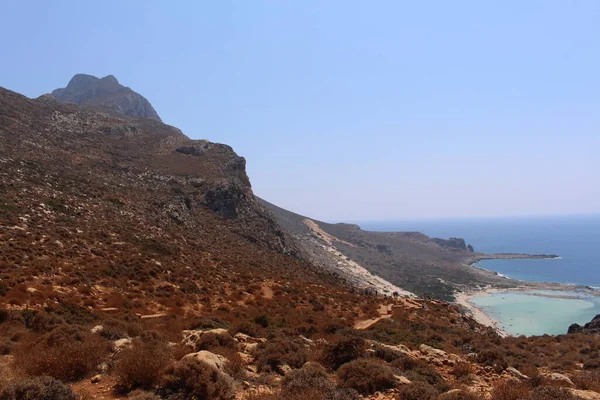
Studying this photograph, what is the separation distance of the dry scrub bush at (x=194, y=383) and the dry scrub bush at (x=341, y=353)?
4172mm

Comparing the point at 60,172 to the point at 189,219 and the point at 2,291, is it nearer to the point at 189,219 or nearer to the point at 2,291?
the point at 189,219

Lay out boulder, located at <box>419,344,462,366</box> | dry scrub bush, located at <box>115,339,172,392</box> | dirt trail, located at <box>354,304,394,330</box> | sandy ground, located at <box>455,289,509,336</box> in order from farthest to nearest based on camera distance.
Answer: sandy ground, located at <box>455,289,509,336</box> < dirt trail, located at <box>354,304,394,330</box> < boulder, located at <box>419,344,462,366</box> < dry scrub bush, located at <box>115,339,172,392</box>

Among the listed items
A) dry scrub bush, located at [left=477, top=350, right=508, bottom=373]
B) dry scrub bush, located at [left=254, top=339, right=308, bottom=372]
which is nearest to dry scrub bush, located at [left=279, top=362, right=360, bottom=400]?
dry scrub bush, located at [left=254, top=339, right=308, bottom=372]

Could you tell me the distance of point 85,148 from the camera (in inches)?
2111

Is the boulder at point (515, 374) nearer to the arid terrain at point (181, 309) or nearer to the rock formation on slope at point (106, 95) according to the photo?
the arid terrain at point (181, 309)

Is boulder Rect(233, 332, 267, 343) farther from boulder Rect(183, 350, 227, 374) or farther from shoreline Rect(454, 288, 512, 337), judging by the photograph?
shoreline Rect(454, 288, 512, 337)

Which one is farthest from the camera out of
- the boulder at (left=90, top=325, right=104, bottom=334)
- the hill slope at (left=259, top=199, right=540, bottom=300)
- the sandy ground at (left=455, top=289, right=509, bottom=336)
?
the hill slope at (left=259, top=199, right=540, bottom=300)

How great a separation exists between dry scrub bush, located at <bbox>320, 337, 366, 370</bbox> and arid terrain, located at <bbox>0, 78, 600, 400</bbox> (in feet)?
0.17

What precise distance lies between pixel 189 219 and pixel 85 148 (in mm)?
21909

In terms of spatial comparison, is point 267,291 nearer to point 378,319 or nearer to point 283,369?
point 378,319

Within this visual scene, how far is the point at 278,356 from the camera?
11266 mm

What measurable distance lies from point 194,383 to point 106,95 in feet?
492

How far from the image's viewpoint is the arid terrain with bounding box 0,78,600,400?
28.2ft

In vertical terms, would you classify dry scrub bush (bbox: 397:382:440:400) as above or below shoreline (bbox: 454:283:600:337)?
above
